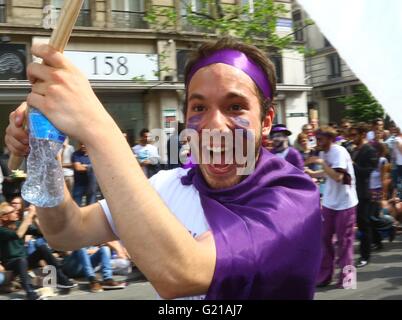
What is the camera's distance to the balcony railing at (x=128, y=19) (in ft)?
44.2

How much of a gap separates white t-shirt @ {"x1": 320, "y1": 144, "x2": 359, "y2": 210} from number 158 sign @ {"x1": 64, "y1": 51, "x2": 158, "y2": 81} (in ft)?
27.5

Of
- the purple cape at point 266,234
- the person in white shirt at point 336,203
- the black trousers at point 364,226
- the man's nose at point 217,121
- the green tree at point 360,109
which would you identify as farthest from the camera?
the green tree at point 360,109

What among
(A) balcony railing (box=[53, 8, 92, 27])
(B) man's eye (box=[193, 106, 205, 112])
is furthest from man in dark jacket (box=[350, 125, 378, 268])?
(A) balcony railing (box=[53, 8, 92, 27])

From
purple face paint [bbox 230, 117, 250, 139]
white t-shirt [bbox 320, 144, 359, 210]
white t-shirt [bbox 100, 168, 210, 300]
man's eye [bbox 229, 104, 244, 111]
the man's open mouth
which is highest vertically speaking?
man's eye [bbox 229, 104, 244, 111]

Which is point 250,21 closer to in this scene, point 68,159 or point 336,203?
point 68,159

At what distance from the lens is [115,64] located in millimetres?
13031

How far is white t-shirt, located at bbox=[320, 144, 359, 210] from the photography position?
5105 millimetres

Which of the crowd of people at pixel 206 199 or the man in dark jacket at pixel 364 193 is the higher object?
the crowd of people at pixel 206 199

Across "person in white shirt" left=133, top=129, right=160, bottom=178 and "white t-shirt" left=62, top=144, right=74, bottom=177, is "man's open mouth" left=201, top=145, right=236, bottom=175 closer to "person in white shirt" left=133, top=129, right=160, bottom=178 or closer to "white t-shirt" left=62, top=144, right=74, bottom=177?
"white t-shirt" left=62, top=144, right=74, bottom=177

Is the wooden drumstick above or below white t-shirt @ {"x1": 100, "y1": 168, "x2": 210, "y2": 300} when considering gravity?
above

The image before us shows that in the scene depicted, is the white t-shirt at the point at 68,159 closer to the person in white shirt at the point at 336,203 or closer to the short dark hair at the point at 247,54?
the person in white shirt at the point at 336,203

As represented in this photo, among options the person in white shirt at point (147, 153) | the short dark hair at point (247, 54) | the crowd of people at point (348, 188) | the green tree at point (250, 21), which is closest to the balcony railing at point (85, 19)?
the green tree at point (250, 21)

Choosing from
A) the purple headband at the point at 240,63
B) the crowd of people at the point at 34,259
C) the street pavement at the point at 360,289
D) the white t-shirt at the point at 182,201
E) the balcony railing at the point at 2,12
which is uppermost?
the balcony railing at the point at 2,12
